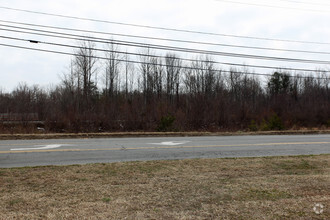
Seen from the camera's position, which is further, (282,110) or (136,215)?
(282,110)

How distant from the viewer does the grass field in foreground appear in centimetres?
404

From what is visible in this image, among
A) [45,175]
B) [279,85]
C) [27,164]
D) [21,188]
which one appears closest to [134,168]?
[45,175]

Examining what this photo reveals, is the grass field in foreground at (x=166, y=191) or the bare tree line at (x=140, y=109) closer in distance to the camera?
the grass field in foreground at (x=166, y=191)

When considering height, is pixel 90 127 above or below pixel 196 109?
below

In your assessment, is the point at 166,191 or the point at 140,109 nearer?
the point at 166,191

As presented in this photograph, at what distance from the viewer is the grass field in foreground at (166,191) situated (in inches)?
159

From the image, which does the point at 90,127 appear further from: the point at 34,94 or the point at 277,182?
the point at 277,182

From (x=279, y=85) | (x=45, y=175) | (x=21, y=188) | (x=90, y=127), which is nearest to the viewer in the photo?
(x=21, y=188)

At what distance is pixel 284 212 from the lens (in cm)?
407

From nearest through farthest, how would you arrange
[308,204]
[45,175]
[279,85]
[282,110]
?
1. [308,204]
2. [45,175]
3. [282,110]
4. [279,85]

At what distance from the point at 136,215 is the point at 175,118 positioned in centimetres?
1884

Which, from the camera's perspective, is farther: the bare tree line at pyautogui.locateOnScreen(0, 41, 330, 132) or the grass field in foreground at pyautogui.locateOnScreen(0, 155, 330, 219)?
the bare tree line at pyautogui.locateOnScreen(0, 41, 330, 132)

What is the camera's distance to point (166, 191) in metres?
5.09

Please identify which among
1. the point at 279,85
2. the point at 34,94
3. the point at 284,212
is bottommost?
the point at 284,212
